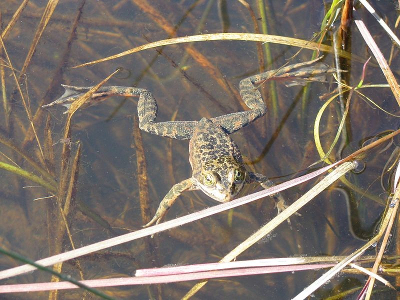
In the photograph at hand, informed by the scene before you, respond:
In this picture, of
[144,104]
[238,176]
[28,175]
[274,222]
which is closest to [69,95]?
[144,104]

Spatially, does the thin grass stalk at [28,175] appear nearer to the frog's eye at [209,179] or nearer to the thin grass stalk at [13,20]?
the frog's eye at [209,179]

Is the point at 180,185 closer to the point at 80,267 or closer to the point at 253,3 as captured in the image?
the point at 80,267

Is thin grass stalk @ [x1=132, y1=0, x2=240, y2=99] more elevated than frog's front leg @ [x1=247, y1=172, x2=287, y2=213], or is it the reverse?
thin grass stalk @ [x1=132, y1=0, x2=240, y2=99]

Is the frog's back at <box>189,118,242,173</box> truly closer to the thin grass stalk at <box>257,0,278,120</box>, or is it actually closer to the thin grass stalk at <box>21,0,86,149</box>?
the thin grass stalk at <box>257,0,278,120</box>

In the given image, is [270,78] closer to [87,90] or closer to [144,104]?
[144,104]

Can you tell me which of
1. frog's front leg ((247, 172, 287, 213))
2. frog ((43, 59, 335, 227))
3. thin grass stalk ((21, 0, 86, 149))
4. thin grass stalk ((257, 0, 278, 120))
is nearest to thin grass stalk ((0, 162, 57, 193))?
thin grass stalk ((21, 0, 86, 149))

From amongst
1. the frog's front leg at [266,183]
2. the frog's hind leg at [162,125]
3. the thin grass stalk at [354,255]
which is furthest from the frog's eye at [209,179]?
the thin grass stalk at [354,255]

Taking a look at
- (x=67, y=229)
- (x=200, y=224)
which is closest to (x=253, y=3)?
(x=200, y=224)
